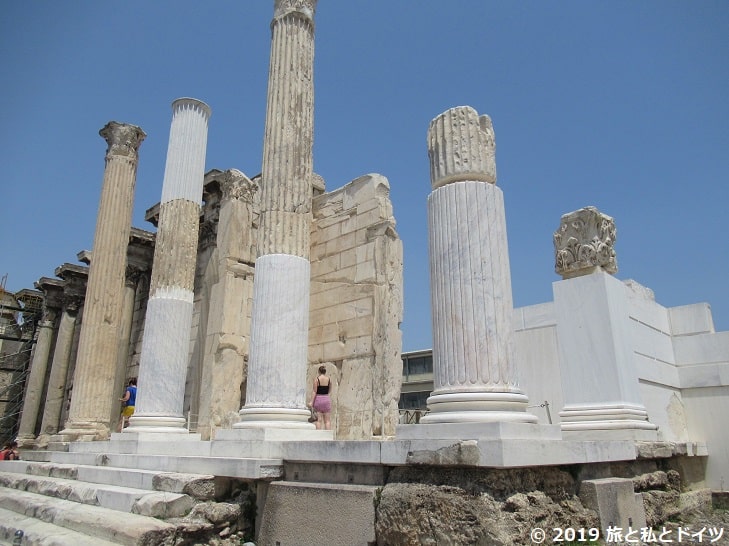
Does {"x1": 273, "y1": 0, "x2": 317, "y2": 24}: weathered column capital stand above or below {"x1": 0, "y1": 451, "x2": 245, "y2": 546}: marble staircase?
above

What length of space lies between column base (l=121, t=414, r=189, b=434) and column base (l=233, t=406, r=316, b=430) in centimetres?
337

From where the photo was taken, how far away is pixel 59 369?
21.2m

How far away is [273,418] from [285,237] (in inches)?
113

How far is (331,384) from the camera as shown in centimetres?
1088

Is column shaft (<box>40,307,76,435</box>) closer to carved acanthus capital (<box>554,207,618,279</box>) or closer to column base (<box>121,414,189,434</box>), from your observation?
column base (<box>121,414,189,434</box>)

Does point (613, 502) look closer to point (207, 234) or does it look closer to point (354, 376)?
point (354, 376)

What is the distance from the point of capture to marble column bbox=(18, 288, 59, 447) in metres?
22.2

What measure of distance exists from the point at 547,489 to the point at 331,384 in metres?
6.44

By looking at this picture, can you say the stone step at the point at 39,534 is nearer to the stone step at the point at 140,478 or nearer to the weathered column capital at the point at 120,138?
the stone step at the point at 140,478

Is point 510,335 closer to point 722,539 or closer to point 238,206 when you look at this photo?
point 722,539

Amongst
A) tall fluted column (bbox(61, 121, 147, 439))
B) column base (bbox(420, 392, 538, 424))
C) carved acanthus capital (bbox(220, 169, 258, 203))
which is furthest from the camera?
tall fluted column (bbox(61, 121, 147, 439))

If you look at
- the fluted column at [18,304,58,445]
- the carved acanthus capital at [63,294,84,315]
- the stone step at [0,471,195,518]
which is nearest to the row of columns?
the stone step at [0,471,195,518]

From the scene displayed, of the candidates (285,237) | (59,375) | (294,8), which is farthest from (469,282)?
(59,375)

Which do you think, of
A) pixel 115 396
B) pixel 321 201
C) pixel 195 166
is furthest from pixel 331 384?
pixel 115 396
